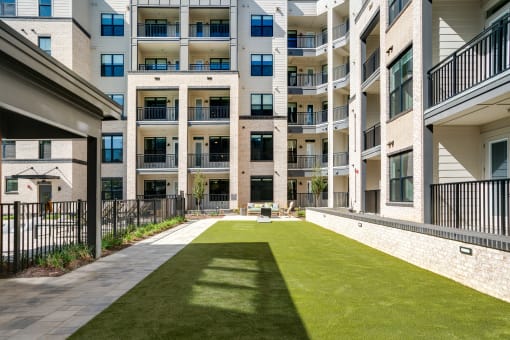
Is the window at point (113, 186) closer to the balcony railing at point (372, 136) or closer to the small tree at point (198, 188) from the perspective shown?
the small tree at point (198, 188)

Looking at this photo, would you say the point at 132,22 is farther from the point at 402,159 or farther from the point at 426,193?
the point at 426,193

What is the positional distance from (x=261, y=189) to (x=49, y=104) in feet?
89.6

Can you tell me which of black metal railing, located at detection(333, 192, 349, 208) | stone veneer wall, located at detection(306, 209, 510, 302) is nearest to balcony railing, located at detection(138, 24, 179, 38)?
black metal railing, located at detection(333, 192, 349, 208)

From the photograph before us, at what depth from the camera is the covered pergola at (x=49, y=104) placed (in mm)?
6523

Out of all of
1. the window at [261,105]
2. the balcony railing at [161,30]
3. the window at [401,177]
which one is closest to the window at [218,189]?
the window at [261,105]

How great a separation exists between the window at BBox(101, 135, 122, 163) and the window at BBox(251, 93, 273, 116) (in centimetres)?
1204

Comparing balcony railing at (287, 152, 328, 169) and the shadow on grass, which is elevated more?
balcony railing at (287, 152, 328, 169)

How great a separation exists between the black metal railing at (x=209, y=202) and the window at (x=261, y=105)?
7966mm

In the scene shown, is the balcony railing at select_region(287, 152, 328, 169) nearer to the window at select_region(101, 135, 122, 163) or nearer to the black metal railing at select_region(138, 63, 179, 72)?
the black metal railing at select_region(138, 63, 179, 72)

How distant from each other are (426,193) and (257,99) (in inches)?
997

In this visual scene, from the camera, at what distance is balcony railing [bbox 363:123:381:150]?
1852cm

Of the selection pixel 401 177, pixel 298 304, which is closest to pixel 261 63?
pixel 401 177

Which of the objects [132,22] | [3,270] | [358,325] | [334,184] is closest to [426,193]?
A: [358,325]

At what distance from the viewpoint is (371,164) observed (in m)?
21.3
